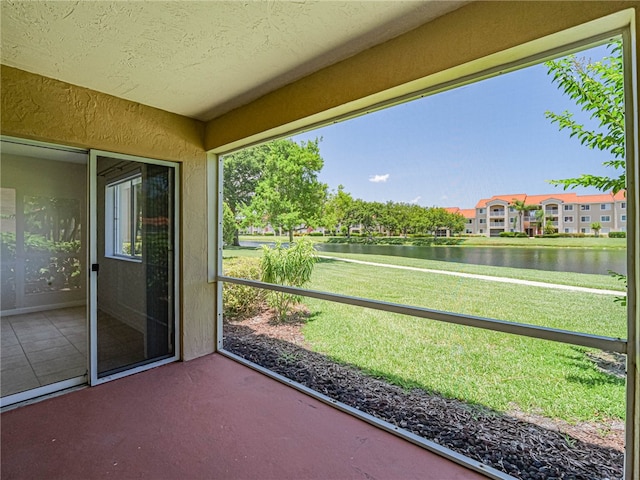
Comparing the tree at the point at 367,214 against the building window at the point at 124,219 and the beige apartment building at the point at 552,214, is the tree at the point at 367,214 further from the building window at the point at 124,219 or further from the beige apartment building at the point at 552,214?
the building window at the point at 124,219

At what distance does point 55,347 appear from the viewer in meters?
2.99

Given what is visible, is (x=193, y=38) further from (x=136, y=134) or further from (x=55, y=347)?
(x=55, y=347)

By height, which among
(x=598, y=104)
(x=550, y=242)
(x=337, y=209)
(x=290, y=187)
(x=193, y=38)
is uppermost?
(x=193, y=38)

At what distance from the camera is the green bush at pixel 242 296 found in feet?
13.1

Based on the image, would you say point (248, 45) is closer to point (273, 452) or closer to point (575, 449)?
point (273, 452)

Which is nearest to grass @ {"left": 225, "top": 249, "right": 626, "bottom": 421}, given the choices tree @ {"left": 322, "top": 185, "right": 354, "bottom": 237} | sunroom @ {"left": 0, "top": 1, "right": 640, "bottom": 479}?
sunroom @ {"left": 0, "top": 1, "right": 640, "bottom": 479}

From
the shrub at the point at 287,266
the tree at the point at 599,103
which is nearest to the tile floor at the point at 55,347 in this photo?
the shrub at the point at 287,266

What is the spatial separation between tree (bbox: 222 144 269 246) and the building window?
37.2 inches

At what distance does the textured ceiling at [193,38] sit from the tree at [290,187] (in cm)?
79

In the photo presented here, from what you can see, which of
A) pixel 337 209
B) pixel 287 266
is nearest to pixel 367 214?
pixel 337 209

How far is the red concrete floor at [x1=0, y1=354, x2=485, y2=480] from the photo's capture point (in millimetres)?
1804

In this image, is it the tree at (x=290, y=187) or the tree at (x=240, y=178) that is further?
the tree at (x=240, y=178)

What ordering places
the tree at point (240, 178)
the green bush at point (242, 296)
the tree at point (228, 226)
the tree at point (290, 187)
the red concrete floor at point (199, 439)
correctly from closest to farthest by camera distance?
the red concrete floor at point (199, 439)
the tree at point (290, 187)
the tree at point (240, 178)
the tree at point (228, 226)
the green bush at point (242, 296)

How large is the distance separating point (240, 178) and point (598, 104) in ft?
11.0
